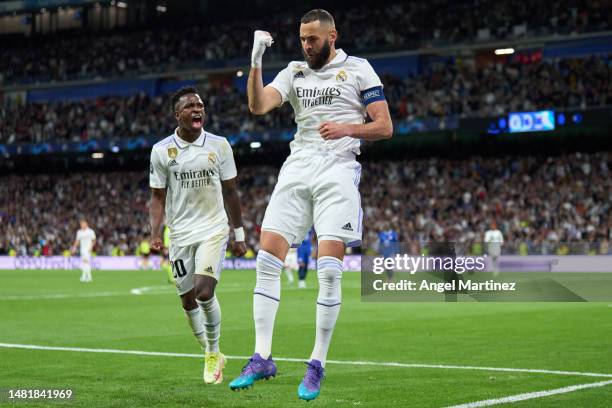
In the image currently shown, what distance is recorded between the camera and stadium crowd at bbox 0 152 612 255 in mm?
41500

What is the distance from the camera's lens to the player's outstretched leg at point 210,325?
938cm

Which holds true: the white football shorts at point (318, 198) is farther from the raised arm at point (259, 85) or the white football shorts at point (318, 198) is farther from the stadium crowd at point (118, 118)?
the stadium crowd at point (118, 118)

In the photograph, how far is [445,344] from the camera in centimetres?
1318

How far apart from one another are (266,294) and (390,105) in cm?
4306

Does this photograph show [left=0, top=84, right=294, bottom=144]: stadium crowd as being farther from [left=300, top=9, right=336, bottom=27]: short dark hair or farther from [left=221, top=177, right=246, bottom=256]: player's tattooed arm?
[left=300, top=9, right=336, bottom=27]: short dark hair

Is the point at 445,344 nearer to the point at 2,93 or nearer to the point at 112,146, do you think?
the point at 112,146

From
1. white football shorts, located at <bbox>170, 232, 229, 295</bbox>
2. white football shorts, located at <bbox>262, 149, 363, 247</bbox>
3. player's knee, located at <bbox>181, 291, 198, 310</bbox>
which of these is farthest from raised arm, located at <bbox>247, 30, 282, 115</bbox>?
player's knee, located at <bbox>181, 291, 198, 310</bbox>

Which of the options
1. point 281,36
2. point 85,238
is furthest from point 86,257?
point 281,36

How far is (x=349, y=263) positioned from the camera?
1640 inches

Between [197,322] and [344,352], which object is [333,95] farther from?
[344,352]

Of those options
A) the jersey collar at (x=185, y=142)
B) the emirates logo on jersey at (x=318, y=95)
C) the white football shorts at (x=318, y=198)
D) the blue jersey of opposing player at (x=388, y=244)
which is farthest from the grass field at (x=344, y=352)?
the blue jersey of opposing player at (x=388, y=244)

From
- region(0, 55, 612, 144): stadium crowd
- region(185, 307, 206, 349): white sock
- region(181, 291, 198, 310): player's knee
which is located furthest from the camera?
region(0, 55, 612, 144): stadium crowd

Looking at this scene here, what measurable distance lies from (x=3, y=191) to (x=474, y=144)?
3083cm

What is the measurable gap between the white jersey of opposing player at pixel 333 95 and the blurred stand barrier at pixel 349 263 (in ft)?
75.8
